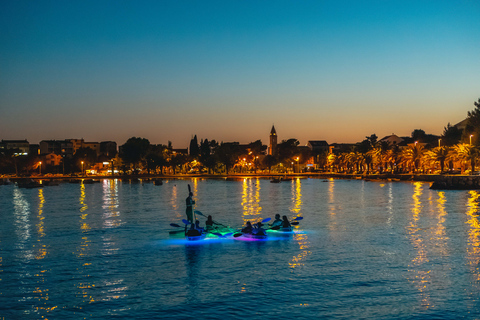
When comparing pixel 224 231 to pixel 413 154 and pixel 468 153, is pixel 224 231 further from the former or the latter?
pixel 413 154

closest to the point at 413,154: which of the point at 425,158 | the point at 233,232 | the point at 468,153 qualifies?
the point at 425,158

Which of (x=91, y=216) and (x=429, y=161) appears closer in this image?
(x=91, y=216)

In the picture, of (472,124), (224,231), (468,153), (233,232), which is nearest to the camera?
(224,231)

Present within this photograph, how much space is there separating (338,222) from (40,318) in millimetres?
34399

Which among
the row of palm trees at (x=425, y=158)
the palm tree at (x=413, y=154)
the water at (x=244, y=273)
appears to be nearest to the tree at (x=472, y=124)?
the row of palm trees at (x=425, y=158)

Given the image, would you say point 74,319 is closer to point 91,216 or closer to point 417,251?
point 417,251

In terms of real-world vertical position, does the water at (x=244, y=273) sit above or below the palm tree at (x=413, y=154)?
below

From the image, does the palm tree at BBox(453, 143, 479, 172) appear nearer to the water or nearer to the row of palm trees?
the row of palm trees

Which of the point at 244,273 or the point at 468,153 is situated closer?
the point at 244,273

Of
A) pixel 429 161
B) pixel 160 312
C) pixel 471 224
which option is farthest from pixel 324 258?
pixel 429 161

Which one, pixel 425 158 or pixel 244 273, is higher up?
pixel 425 158

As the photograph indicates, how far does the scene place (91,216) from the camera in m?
55.2

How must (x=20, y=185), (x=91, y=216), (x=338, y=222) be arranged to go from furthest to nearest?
(x=20, y=185), (x=91, y=216), (x=338, y=222)

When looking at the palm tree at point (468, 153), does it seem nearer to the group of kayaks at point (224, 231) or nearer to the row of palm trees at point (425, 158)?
the row of palm trees at point (425, 158)
